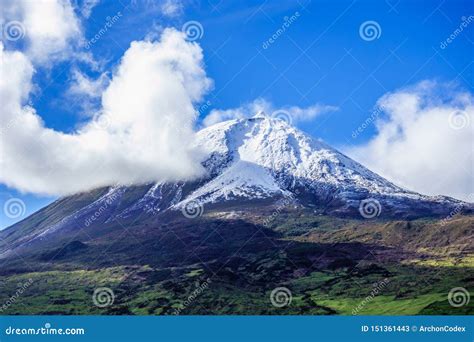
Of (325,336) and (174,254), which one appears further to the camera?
(174,254)

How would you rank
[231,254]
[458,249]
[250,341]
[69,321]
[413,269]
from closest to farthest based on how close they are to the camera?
[250,341] → [69,321] → [413,269] → [458,249] → [231,254]

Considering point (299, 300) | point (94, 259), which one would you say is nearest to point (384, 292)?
point (299, 300)

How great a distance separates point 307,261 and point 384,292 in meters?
42.3

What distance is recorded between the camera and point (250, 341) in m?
76.8

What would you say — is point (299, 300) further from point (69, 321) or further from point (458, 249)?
point (458, 249)

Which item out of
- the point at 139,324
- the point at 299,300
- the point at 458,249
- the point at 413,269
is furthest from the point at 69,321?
the point at 458,249

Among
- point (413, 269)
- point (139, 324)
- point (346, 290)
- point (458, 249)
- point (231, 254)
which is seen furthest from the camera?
point (231, 254)

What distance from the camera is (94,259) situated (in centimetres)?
19725

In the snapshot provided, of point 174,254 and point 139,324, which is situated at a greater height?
point 174,254

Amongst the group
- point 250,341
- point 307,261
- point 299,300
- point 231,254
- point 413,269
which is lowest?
point 250,341

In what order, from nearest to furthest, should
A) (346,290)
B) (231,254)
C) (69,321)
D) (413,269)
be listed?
1. (69,321)
2. (346,290)
3. (413,269)
4. (231,254)

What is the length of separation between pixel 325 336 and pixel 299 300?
2046 inches

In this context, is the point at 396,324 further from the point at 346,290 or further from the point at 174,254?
the point at 174,254

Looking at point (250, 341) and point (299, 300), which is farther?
point (299, 300)
